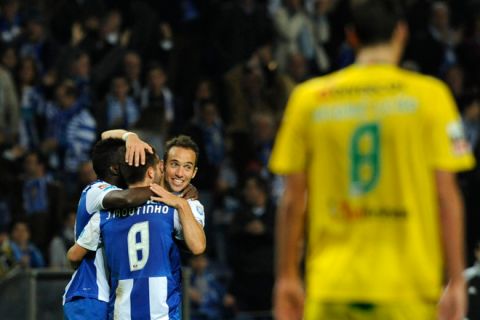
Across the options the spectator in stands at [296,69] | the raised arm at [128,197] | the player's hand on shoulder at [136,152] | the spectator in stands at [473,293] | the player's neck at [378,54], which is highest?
the spectator in stands at [296,69]

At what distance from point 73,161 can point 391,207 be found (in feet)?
37.3

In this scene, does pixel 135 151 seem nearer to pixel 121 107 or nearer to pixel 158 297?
pixel 158 297

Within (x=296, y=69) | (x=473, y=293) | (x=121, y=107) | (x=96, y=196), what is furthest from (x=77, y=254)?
(x=296, y=69)

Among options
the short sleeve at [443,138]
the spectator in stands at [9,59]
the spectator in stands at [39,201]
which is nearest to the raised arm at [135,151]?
the short sleeve at [443,138]

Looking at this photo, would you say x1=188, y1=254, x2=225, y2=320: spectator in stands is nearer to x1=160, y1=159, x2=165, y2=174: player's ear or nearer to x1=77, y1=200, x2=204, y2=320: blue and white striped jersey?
x1=160, y1=159, x2=165, y2=174: player's ear

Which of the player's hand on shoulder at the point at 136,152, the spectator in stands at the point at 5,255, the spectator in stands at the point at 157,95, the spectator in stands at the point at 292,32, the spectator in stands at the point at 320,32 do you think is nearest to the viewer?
the player's hand on shoulder at the point at 136,152

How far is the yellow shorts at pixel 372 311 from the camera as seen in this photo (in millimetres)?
4516

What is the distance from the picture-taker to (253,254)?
14438 mm

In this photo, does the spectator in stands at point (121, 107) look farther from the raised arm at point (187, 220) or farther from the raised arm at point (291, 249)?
the raised arm at point (291, 249)

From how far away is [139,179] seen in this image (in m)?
7.29

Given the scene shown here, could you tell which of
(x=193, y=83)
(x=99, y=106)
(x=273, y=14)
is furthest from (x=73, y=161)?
(x=273, y=14)

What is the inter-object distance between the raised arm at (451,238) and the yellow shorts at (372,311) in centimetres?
8

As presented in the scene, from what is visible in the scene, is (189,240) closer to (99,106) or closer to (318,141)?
(318,141)

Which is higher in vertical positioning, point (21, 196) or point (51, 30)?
point (51, 30)
